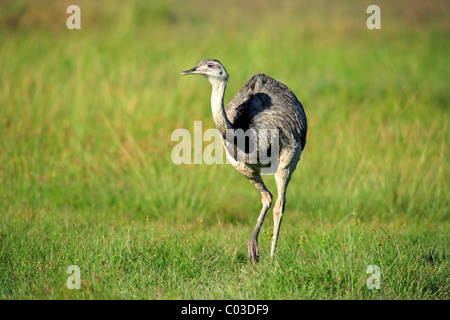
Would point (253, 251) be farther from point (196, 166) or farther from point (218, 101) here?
point (196, 166)

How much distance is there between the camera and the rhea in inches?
222

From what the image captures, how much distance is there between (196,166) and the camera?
809cm

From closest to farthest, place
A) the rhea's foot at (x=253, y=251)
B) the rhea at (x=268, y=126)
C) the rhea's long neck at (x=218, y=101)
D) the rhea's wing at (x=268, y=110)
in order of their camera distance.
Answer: the rhea's long neck at (x=218, y=101) → the rhea's foot at (x=253, y=251) → the rhea at (x=268, y=126) → the rhea's wing at (x=268, y=110)

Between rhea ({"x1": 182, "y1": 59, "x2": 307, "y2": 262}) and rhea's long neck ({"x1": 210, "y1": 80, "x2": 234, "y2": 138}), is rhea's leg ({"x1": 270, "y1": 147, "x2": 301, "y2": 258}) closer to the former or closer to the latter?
rhea ({"x1": 182, "y1": 59, "x2": 307, "y2": 262})

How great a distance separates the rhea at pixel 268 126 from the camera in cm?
563

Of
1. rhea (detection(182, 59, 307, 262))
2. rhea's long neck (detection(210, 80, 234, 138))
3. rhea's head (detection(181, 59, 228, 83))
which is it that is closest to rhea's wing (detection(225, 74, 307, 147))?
rhea (detection(182, 59, 307, 262))

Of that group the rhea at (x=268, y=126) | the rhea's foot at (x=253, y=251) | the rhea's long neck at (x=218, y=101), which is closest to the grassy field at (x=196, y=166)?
the rhea's foot at (x=253, y=251)

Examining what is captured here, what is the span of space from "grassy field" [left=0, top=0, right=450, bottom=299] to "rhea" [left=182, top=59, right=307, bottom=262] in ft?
0.86

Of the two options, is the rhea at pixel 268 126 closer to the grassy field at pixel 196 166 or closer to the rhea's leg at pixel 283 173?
A: the rhea's leg at pixel 283 173

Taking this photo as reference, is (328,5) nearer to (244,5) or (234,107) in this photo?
(244,5)

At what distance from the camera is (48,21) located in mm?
15250

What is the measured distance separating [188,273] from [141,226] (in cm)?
146

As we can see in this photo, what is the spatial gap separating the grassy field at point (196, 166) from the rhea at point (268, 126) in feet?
0.86
